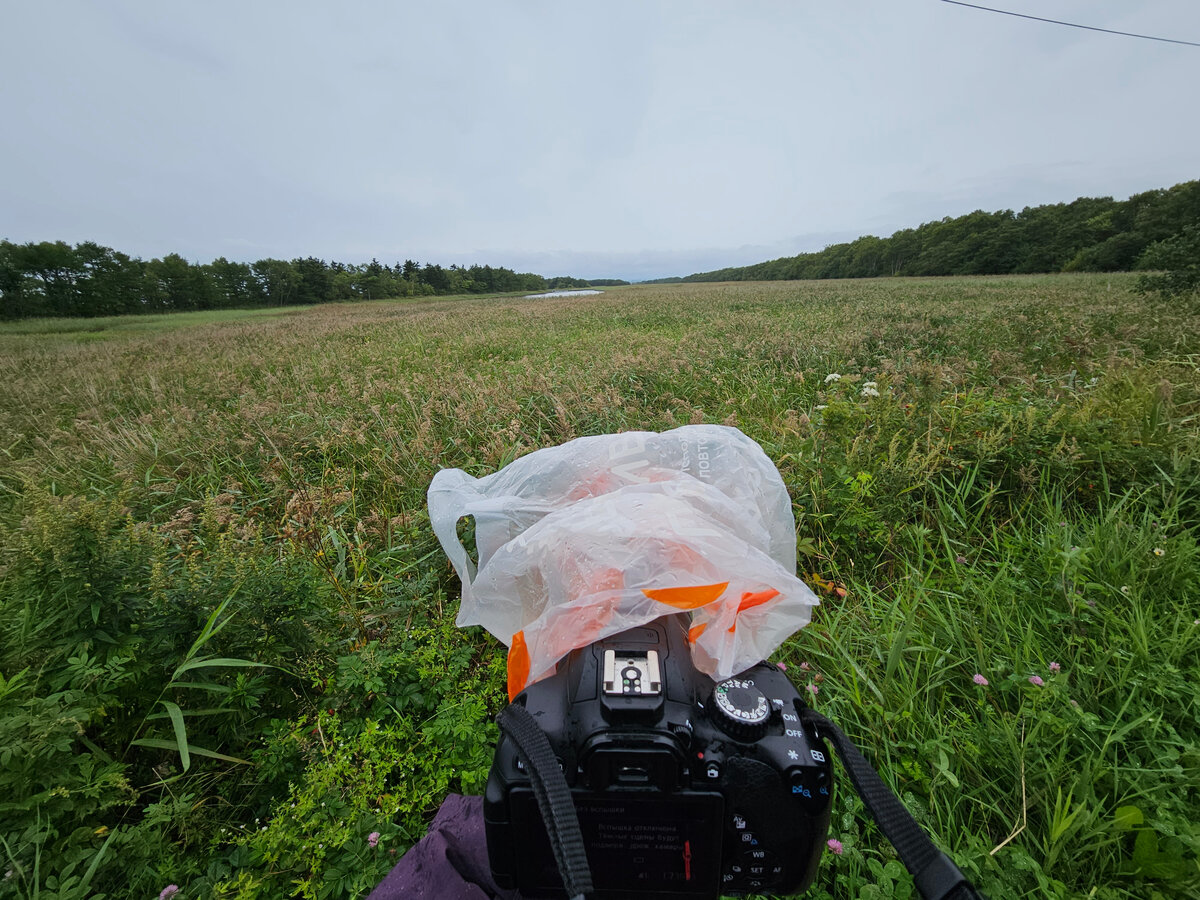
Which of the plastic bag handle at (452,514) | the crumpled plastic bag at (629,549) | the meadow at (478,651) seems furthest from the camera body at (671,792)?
the plastic bag handle at (452,514)

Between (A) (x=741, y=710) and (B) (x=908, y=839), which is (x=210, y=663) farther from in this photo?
(B) (x=908, y=839)

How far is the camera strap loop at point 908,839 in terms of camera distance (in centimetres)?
68

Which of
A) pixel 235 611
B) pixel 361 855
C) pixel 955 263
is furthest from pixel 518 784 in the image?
pixel 955 263

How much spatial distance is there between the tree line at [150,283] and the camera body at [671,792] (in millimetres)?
39587

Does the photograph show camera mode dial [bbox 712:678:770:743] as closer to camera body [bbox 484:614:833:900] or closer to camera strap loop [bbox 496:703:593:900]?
camera body [bbox 484:614:833:900]

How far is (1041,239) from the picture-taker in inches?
1501

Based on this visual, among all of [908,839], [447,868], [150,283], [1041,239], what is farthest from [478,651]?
[1041,239]

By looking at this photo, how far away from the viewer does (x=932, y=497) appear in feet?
7.71

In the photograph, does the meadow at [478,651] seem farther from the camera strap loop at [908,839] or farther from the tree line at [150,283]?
the tree line at [150,283]

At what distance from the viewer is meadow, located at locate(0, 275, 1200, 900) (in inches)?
40.9

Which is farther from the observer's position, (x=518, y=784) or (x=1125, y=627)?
(x=1125, y=627)

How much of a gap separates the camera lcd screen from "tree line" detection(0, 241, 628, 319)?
3960 centimetres

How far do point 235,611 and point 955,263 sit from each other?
57.8 m

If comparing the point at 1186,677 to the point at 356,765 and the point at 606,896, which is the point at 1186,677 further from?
the point at 356,765
